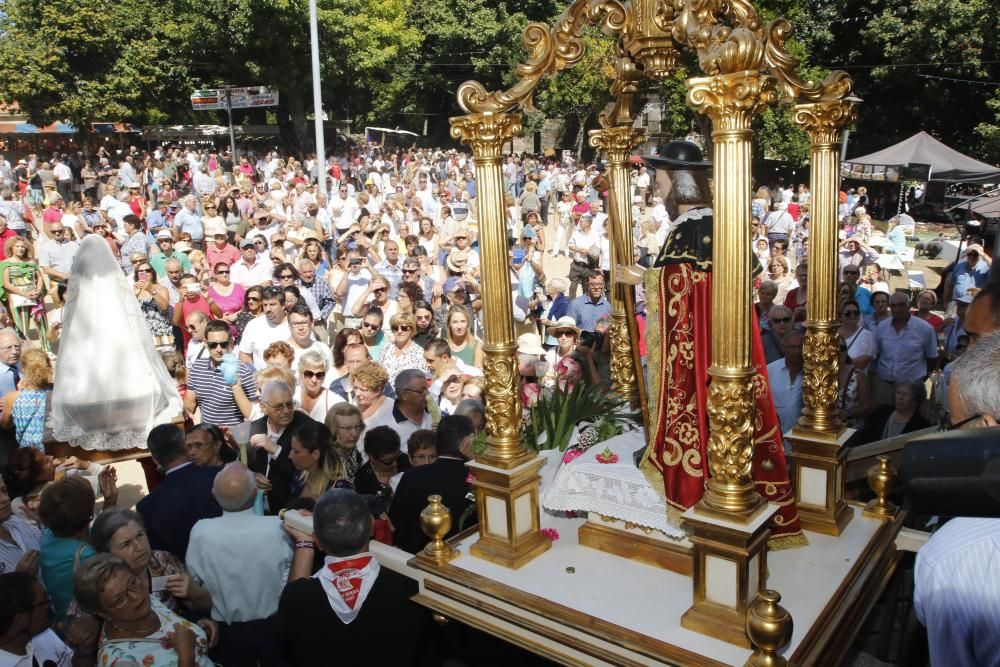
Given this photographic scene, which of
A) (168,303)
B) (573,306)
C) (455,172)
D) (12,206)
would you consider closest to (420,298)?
(573,306)

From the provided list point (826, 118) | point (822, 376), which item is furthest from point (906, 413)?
point (826, 118)

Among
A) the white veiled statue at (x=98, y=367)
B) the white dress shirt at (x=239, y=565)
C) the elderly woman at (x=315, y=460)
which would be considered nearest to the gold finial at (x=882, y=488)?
the elderly woman at (x=315, y=460)

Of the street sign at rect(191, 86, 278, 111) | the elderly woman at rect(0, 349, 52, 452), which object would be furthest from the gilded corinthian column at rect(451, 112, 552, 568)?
the street sign at rect(191, 86, 278, 111)

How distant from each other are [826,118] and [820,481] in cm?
187

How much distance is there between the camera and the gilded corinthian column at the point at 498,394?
391cm

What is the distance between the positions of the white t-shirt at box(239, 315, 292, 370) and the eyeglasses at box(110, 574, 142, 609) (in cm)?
422

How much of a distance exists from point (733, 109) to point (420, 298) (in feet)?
20.4

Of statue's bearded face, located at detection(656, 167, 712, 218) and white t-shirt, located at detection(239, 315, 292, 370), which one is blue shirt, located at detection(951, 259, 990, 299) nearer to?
statue's bearded face, located at detection(656, 167, 712, 218)

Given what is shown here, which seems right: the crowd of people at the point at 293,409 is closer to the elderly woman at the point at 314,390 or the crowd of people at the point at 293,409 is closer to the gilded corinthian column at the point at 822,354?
the elderly woman at the point at 314,390

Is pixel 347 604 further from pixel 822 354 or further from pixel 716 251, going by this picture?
pixel 822 354

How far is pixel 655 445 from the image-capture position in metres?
3.91

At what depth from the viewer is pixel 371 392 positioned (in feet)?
19.2

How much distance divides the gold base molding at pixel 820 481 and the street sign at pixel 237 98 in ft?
109

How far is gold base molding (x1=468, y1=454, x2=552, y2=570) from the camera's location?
3951mm
